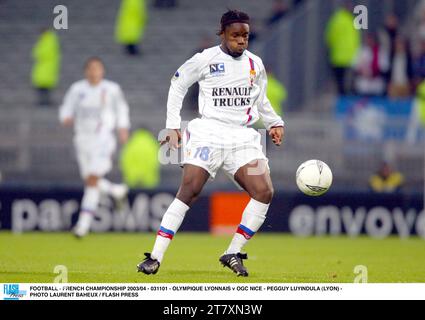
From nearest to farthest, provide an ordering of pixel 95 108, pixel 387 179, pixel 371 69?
pixel 95 108, pixel 387 179, pixel 371 69

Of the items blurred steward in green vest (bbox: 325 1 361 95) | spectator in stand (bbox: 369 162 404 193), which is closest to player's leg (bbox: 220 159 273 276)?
spectator in stand (bbox: 369 162 404 193)

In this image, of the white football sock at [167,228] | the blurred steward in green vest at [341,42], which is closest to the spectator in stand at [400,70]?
the blurred steward in green vest at [341,42]

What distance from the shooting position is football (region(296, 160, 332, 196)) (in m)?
10.5

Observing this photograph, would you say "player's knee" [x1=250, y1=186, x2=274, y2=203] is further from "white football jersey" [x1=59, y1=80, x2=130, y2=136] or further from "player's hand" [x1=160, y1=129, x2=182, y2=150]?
"white football jersey" [x1=59, y1=80, x2=130, y2=136]

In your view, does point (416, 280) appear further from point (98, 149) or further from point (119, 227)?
point (119, 227)

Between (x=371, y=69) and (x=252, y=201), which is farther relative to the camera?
(x=371, y=69)

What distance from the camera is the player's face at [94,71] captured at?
15312 millimetres

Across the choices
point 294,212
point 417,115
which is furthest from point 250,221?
point 417,115

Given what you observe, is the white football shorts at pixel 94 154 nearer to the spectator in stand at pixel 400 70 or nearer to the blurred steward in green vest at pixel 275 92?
the blurred steward in green vest at pixel 275 92

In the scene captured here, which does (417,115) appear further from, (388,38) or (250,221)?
(250,221)

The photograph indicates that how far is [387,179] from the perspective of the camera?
1800 centimetres

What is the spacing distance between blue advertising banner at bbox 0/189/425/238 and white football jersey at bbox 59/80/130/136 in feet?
5.04

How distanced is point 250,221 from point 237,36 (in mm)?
1556

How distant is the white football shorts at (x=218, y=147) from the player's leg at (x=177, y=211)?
0.09m
